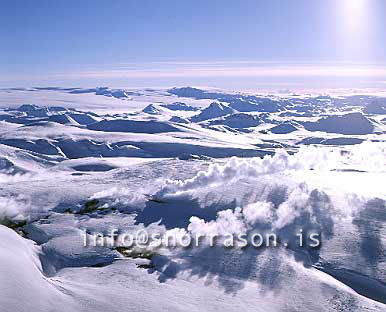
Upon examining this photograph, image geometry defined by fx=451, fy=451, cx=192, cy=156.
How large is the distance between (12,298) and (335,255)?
55362 millimetres

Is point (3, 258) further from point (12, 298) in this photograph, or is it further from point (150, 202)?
point (150, 202)

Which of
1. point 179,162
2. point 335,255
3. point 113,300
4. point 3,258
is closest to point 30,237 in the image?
point 3,258

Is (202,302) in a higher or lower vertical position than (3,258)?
lower

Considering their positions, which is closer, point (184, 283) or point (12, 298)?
point (12, 298)

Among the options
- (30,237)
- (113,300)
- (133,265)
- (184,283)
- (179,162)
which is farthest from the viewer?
(179,162)

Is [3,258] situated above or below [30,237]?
above

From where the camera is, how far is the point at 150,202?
111 metres

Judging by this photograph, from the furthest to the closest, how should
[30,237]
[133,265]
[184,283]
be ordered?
[30,237] → [133,265] → [184,283]

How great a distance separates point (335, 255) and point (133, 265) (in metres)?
36.4

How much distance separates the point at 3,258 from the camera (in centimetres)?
6456

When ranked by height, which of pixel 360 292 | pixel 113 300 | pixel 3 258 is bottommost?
pixel 360 292

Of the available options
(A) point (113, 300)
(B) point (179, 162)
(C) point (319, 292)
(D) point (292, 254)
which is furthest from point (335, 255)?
(B) point (179, 162)

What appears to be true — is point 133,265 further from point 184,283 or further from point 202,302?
point 202,302

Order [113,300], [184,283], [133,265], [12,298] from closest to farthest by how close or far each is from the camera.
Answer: [12,298] < [113,300] < [184,283] < [133,265]
